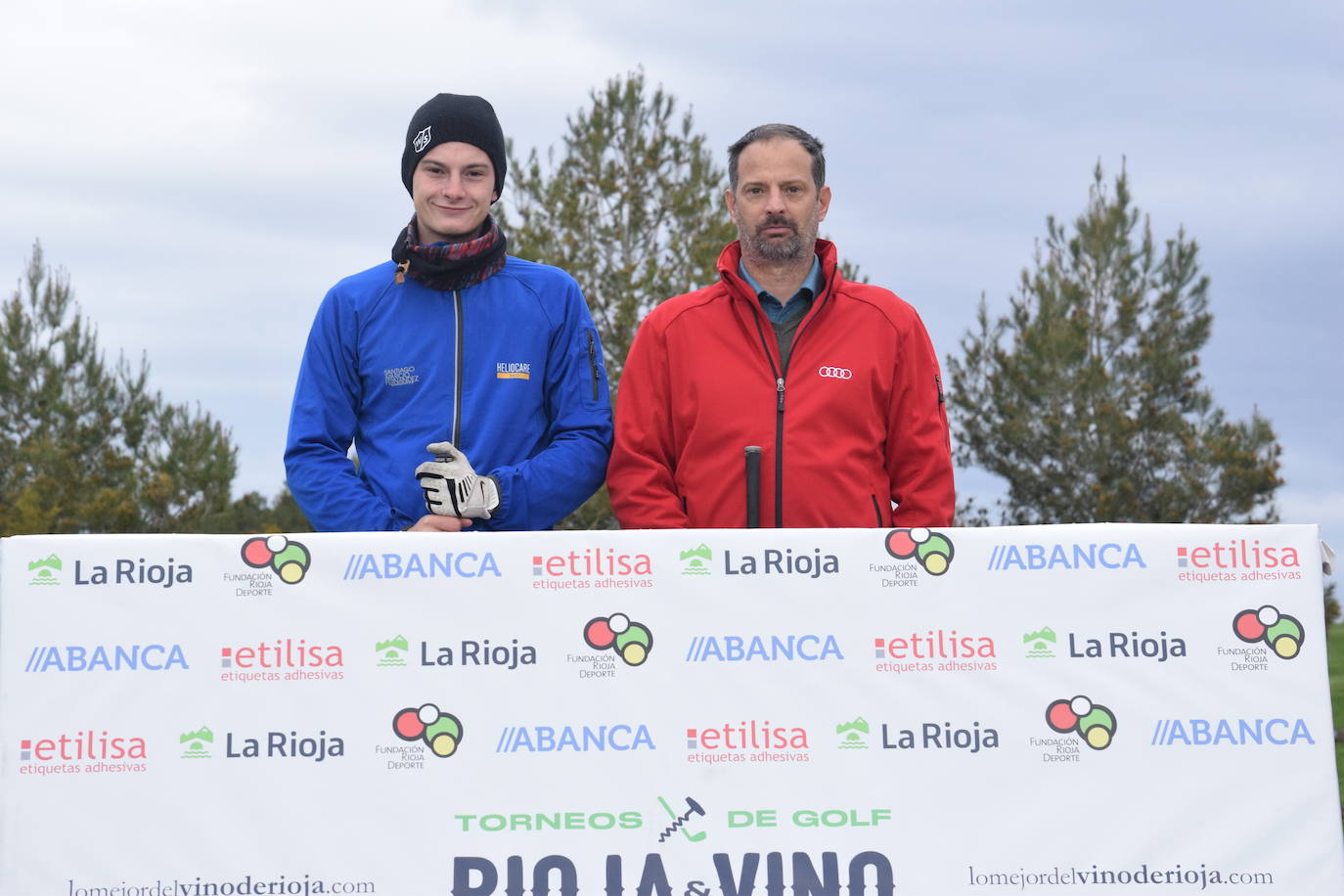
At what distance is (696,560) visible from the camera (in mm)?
3057

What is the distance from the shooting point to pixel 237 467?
837 inches

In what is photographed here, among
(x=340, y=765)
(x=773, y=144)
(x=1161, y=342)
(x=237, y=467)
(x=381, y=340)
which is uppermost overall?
A: (x=1161, y=342)

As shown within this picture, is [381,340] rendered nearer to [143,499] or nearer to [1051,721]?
[1051,721]

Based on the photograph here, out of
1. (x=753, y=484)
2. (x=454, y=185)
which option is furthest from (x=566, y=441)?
(x=454, y=185)

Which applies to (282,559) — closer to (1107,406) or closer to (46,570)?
(46,570)

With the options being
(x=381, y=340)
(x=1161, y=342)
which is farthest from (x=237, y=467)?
(x=381, y=340)

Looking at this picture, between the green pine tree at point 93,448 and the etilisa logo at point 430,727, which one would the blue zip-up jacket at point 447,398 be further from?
the green pine tree at point 93,448

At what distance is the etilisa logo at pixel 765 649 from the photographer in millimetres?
3035

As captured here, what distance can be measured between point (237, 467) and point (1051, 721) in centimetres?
1970

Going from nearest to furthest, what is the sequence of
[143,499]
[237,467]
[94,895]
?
[94,895]
[143,499]
[237,467]

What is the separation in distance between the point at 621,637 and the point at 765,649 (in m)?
0.32

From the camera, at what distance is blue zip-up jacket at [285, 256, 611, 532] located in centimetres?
354

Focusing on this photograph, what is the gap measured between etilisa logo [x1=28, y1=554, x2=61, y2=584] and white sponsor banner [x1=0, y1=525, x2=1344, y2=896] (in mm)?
10

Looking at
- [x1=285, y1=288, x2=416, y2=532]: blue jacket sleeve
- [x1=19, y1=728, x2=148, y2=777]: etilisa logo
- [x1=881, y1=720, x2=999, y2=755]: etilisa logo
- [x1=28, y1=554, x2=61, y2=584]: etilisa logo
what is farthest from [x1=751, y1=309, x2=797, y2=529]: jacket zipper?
[x1=28, y1=554, x2=61, y2=584]: etilisa logo
